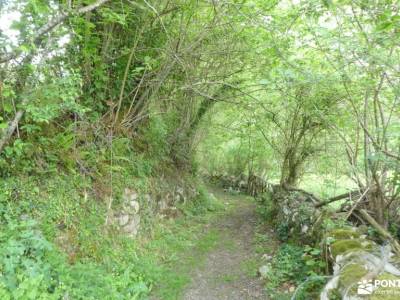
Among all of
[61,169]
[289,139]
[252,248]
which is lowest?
[252,248]

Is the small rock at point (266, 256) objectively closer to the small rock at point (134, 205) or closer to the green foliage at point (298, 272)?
the green foliage at point (298, 272)

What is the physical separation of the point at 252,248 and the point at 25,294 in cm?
445

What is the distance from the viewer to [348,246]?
3705mm

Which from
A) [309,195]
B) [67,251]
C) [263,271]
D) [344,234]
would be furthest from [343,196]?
[67,251]

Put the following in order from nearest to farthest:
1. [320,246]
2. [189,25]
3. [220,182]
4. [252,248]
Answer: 1. [320,246]
2. [189,25]
3. [252,248]
4. [220,182]

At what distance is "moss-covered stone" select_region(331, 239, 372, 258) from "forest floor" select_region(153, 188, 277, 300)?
1.18m

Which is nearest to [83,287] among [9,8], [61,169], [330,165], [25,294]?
[25,294]

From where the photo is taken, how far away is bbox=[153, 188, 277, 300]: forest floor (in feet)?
13.9

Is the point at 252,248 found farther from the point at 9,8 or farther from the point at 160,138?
the point at 9,8

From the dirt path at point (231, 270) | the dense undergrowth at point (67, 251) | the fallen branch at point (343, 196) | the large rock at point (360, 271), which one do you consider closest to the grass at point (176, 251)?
the dense undergrowth at point (67, 251)

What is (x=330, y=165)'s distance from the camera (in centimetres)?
716
